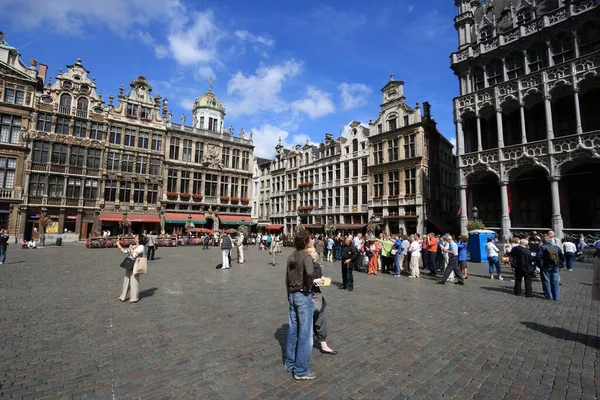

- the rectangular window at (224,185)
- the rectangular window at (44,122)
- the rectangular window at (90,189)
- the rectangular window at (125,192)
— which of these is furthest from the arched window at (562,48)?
the rectangular window at (44,122)

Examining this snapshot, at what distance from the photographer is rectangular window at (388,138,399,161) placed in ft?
111

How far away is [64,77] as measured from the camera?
33.9 meters

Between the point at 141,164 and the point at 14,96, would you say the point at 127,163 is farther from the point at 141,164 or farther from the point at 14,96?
the point at 14,96

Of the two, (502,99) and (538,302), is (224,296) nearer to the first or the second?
(538,302)

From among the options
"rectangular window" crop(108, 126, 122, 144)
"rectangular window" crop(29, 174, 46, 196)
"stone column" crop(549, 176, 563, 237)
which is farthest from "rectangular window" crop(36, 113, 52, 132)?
"stone column" crop(549, 176, 563, 237)

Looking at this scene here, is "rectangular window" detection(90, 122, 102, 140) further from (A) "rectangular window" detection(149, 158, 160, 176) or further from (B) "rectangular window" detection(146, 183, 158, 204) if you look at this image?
(B) "rectangular window" detection(146, 183, 158, 204)

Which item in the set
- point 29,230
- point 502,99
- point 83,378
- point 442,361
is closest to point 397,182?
point 502,99

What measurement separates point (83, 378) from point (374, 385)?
3.62 meters

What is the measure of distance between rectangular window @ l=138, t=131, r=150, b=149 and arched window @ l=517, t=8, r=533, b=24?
137 feet

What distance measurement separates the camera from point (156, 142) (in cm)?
3978

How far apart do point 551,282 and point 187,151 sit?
4218 centimetres

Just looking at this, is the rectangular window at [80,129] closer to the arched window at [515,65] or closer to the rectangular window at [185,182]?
the rectangular window at [185,182]

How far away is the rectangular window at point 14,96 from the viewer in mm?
30844

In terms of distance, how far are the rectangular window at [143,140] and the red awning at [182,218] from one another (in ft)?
30.7
